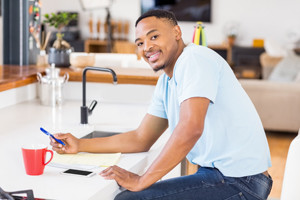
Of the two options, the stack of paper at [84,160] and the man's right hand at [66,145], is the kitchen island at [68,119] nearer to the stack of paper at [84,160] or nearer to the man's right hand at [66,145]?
the stack of paper at [84,160]

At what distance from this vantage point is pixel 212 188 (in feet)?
5.27

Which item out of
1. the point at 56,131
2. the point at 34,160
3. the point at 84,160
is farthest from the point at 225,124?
the point at 56,131

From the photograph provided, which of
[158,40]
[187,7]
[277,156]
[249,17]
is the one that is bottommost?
[277,156]

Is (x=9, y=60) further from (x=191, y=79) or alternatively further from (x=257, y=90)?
(x=257, y=90)

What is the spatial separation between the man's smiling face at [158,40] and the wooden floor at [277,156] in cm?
102

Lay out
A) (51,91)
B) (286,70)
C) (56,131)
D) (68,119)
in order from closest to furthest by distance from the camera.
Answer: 1. (56,131)
2. (68,119)
3. (51,91)
4. (286,70)

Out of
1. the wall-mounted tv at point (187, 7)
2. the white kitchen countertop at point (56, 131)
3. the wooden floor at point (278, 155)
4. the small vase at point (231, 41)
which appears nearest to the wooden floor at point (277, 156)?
the wooden floor at point (278, 155)

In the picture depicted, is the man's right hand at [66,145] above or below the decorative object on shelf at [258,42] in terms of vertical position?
below

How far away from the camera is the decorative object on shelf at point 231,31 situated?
7.92m

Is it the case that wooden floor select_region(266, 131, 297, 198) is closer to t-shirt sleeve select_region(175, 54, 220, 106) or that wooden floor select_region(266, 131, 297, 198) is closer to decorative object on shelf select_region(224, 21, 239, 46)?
t-shirt sleeve select_region(175, 54, 220, 106)


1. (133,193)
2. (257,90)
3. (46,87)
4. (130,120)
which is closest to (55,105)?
(46,87)

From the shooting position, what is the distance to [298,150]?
1.62 meters

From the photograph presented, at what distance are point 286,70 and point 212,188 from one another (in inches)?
167

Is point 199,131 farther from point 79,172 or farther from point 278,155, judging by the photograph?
point 278,155
